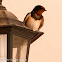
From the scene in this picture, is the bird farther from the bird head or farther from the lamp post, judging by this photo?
the lamp post

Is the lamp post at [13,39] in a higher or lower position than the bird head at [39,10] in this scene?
lower

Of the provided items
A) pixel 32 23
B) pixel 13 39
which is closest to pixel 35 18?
pixel 32 23

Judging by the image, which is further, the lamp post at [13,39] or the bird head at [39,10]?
the bird head at [39,10]

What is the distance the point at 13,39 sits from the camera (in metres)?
1.43

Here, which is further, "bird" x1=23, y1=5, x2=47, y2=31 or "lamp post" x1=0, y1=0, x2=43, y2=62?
"bird" x1=23, y1=5, x2=47, y2=31

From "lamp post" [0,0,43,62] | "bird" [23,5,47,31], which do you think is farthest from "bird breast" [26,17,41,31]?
"lamp post" [0,0,43,62]

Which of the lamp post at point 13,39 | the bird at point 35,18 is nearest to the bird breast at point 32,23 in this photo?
the bird at point 35,18

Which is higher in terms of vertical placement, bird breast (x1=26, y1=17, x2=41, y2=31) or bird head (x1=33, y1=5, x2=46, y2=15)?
bird head (x1=33, y1=5, x2=46, y2=15)

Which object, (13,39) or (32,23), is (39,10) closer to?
(32,23)

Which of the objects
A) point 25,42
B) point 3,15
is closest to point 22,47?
point 25,42

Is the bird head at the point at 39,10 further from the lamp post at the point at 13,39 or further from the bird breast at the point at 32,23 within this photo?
the lamp post at the point at 13,39

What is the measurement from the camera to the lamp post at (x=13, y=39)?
139 centimetres

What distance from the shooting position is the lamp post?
1389mm

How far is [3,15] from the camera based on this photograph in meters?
1.55
